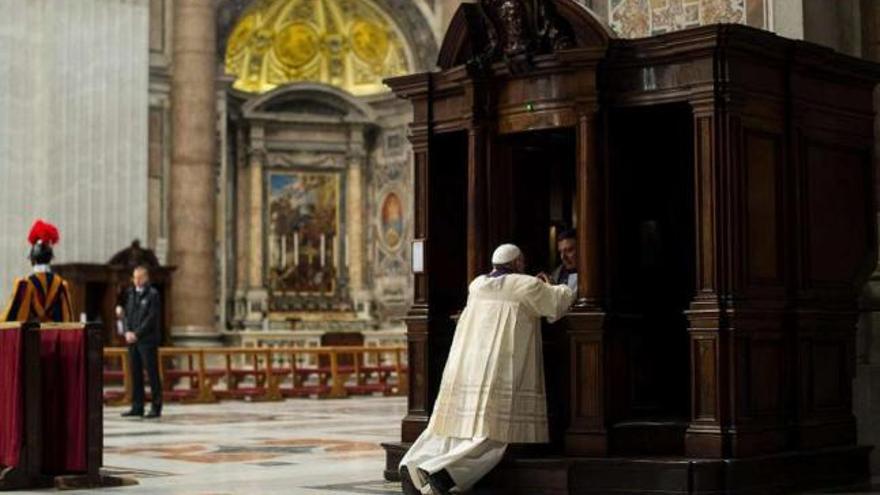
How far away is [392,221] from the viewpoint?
102 feet

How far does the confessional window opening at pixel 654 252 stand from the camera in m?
9.43

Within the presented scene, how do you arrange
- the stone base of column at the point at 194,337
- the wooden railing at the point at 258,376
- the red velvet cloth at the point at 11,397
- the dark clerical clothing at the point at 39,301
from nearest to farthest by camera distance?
the red velvet cloth at the point at 11,397 < the dark clerical clothing at the point at 39,301 < the wooden railing at the point at 258,376 < the stone base of column at the point at 194,337

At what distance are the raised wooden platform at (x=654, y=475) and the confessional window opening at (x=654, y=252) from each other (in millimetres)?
611

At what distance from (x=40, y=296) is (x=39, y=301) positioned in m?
0.04

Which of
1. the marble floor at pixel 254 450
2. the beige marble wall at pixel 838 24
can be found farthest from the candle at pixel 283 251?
the beige marble wall at pixel 838 24

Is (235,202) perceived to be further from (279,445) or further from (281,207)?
(279,445)

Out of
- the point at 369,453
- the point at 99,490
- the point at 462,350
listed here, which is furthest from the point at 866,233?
the point at 99,490

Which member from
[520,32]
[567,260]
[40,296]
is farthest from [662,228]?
[40,296]

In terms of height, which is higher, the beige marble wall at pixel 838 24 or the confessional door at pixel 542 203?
the beige marble wall at pixel 838 24

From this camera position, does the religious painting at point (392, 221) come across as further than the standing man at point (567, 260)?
Yes

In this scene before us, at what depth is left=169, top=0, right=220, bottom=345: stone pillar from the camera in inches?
1046

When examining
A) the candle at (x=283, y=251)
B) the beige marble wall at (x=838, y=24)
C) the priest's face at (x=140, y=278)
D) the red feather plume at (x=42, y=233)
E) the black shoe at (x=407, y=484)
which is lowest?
the black shoe at (x=407, y=484)

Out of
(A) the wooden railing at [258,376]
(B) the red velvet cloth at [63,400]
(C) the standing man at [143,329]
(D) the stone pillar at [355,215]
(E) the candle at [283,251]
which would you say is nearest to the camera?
(B) the red velvet cloth at [63,400]

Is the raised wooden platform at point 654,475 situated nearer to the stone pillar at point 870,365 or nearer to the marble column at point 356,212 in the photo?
the stone pillar at point 870,365
